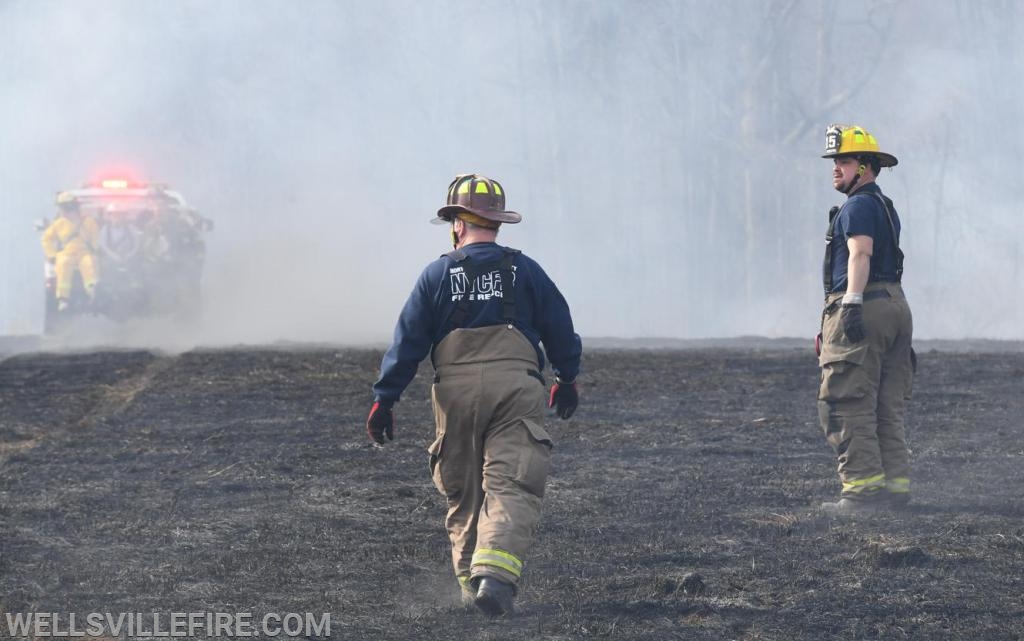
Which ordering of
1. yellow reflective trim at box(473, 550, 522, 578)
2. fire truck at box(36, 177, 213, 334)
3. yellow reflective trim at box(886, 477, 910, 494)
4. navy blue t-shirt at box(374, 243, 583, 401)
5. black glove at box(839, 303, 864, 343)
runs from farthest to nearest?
fire truck at box(36, 177, 213, 334) → yellow reflective trim at box(886, 477, 910, 494) → black glove at box(839, 303, 864, 343) → navy blue t-shirt at box(374, 243, 583, 401) → yellow reflective trim at box(473, 550, 522, 578)

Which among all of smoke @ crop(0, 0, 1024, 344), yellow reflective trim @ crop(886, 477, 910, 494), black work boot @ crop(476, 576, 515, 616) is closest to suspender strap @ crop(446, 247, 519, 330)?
black work boot @ crop(476, 576, 515, 616)

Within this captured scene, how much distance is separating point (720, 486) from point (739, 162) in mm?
36342

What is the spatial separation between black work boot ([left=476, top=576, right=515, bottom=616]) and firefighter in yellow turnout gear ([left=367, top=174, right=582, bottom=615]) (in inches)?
8.4

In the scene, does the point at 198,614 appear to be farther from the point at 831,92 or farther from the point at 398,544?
the point at 831,92

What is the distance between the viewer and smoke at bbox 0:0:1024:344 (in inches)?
1403

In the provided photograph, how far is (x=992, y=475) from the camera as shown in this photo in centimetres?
793

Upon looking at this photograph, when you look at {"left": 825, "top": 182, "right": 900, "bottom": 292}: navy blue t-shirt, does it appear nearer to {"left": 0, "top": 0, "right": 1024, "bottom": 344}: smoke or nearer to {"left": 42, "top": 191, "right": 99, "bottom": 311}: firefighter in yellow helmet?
{"left": 42, "top": 191, "right": 99, "bottom": 311}: firefighter in yellow helmet

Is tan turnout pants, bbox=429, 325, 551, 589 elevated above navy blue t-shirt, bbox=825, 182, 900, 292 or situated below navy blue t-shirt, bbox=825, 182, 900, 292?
below

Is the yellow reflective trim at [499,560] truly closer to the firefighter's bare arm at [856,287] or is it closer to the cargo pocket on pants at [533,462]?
the cargo pocket on pants at [533,462]

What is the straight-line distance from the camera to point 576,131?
44.5 m

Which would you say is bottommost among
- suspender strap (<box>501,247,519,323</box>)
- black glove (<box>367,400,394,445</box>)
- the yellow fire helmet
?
black glove (<box>367,400,394,445</box>)

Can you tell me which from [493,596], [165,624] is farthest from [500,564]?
[165,624]

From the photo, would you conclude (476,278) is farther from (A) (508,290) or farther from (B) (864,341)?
(B) (864,341)

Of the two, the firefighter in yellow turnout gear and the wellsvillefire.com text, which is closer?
the wellsvillefire.com text
